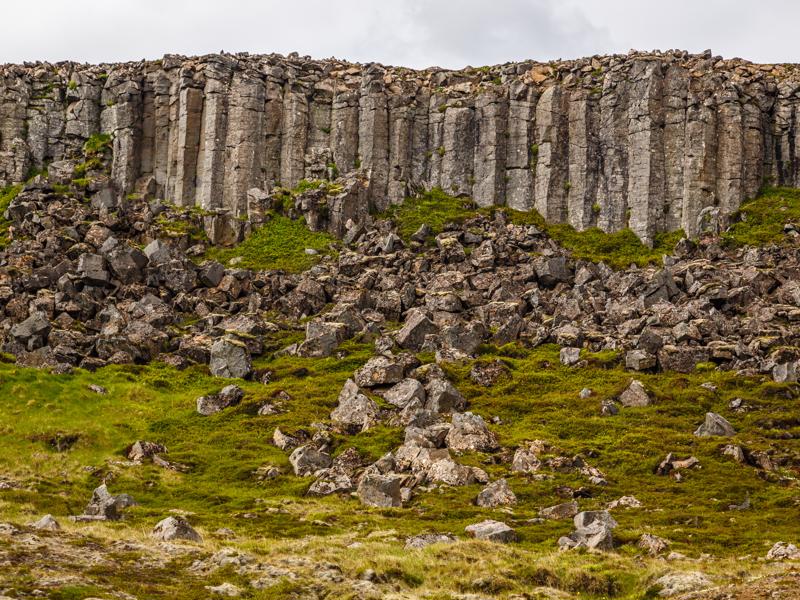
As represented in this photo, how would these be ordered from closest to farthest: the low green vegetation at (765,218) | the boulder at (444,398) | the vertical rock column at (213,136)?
the boulder at (444,398) → the low green vegetation at (765,218) → the vertical rock column at (213,136)

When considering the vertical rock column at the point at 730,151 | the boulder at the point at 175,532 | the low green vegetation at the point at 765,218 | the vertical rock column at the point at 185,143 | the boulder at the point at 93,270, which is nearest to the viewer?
the boulder at the point at 175,532

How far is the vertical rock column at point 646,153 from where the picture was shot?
123125 millimetres

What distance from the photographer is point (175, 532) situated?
2009 inches

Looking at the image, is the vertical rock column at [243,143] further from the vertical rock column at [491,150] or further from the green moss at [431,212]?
the vertical rock column at [491,150]

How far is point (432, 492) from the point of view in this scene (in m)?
66.9

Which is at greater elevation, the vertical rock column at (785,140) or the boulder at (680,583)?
the vertical rock column at (785,140)

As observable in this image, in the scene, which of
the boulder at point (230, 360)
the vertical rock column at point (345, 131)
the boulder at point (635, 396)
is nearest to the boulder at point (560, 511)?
the boulder at point (635, 396)

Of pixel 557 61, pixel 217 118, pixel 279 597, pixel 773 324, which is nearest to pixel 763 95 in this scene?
pixel 557 61

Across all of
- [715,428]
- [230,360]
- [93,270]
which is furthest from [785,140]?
[93,270]

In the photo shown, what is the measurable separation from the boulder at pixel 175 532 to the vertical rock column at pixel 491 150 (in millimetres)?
85441

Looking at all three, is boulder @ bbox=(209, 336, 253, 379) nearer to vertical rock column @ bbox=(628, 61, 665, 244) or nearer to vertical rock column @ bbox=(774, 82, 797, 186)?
vertical rock column @ bbox=(628, 61, 665, 244)

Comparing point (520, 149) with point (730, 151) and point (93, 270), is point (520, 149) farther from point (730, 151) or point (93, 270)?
point (93, 270)

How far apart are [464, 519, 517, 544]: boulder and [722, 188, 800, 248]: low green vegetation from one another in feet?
227

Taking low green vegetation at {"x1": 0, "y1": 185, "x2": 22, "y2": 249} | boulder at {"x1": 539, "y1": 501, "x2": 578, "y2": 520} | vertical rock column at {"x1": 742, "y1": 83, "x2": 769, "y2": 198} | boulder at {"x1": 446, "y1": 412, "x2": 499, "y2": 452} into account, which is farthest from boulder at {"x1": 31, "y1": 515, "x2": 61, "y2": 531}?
vertical rock column at {"x1": 742, "y1": 83, "x2": 769, "y2": 198}
